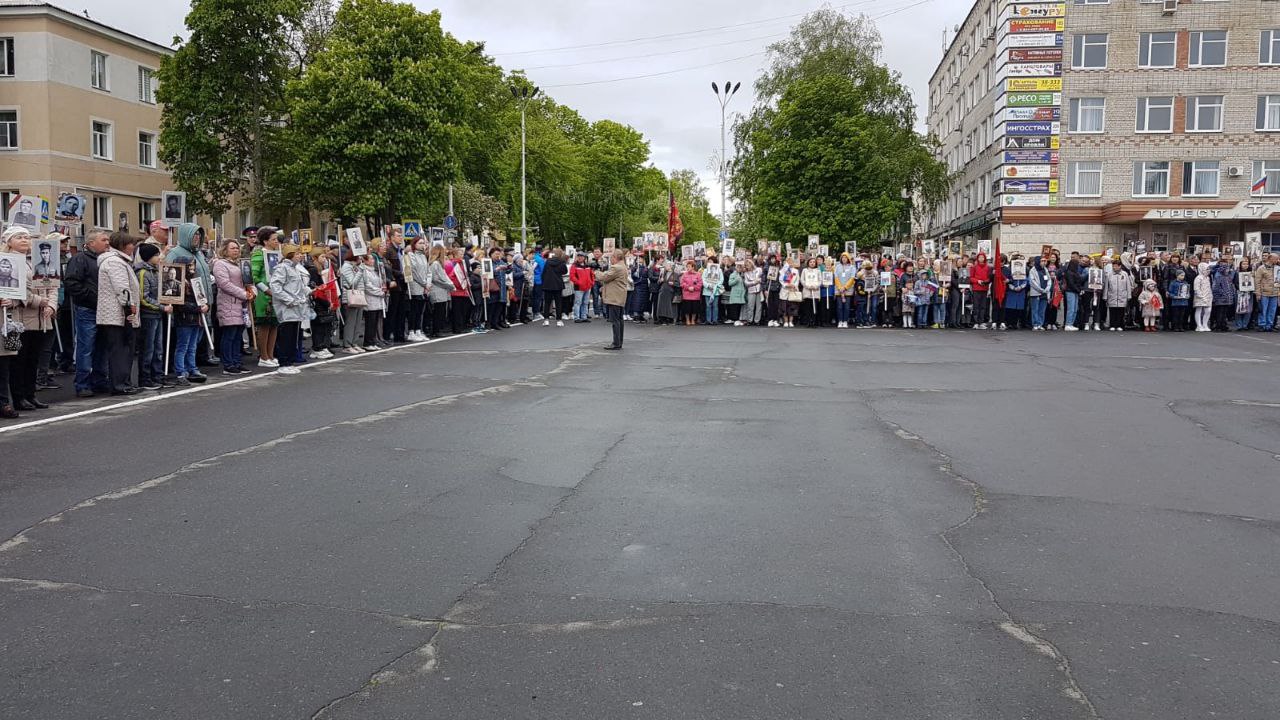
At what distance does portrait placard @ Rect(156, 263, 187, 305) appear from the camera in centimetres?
1329

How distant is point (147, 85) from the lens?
4819 cm

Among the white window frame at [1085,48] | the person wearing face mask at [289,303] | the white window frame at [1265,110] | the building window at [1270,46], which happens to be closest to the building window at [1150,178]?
the white window frame at [1265,110]

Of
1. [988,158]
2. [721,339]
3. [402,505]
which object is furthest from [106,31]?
[402,505]

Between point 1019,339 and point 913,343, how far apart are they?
9.85ft

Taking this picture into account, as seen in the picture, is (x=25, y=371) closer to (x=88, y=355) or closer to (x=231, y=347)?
(x=88, y=355)

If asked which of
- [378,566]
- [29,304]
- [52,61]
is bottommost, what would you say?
[378,566]

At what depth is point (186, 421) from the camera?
10.4 m

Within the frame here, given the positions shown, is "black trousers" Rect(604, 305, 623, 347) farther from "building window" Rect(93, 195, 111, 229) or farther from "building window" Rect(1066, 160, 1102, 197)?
"building window" Rect(1066, 160, 1102, 197)

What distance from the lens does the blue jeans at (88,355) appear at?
12.3m

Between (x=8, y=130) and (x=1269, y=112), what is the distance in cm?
5474

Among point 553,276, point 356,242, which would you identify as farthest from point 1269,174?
point 356,242

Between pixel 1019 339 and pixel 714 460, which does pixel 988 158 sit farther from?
pixel 714 460

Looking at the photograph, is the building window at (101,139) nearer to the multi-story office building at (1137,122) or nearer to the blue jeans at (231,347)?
the blue jeans at (231,347)

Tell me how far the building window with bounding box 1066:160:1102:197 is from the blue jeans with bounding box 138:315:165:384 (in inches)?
1775
